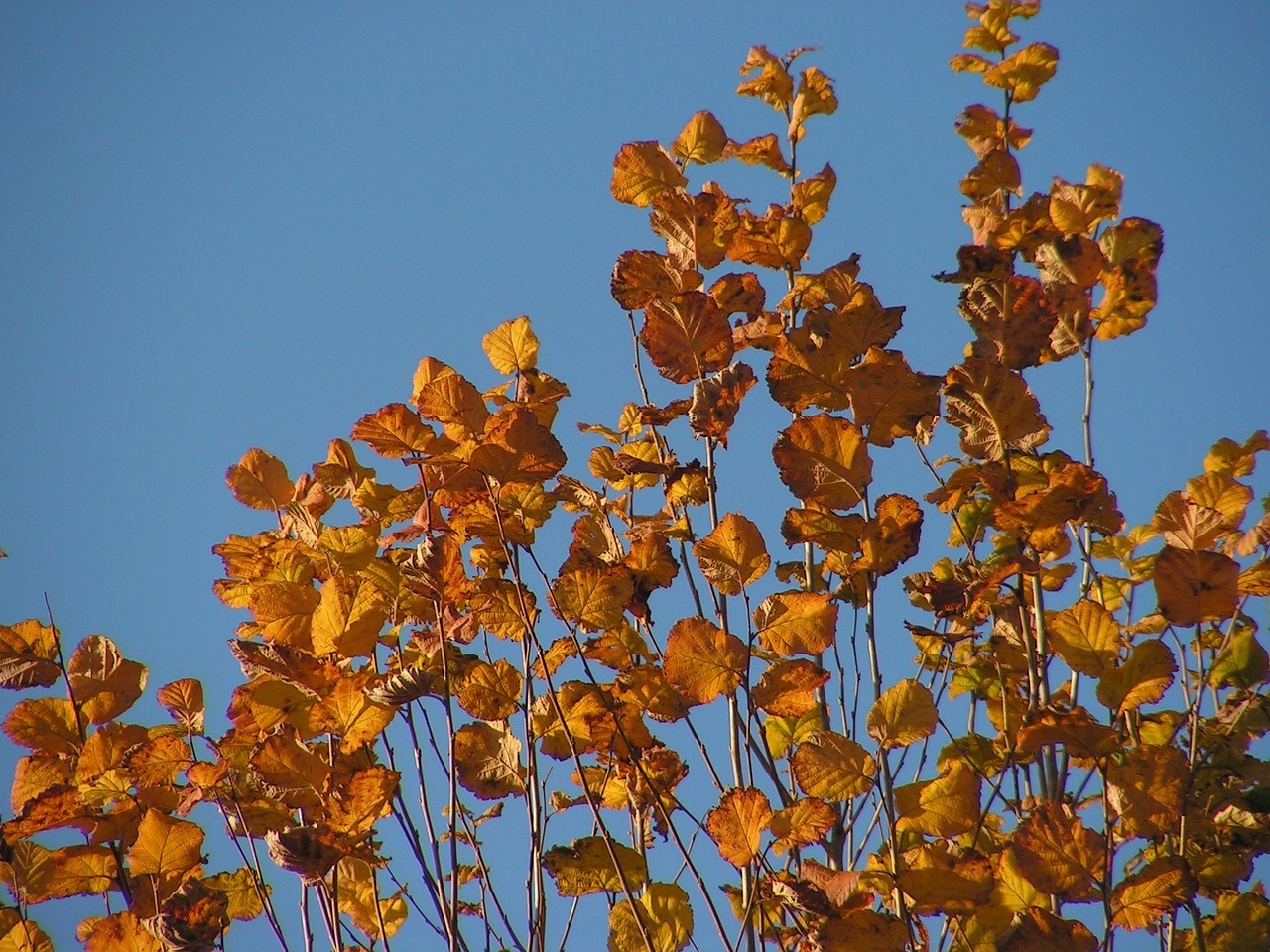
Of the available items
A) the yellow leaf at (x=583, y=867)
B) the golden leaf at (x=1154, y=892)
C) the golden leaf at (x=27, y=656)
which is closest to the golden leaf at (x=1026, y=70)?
the golden leaf at (x=1154, y=892)

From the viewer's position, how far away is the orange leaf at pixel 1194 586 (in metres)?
1.15

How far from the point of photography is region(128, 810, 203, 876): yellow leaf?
1.23 meters

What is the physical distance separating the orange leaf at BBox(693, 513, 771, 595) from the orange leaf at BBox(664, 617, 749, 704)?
8cm

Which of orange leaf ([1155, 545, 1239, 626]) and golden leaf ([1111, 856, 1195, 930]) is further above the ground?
orange leaf ([1155, 545, 1239, 626])

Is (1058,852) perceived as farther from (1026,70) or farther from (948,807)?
(1026,70)

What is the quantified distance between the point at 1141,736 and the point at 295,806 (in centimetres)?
108

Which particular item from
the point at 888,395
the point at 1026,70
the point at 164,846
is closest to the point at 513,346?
the point at 888,395

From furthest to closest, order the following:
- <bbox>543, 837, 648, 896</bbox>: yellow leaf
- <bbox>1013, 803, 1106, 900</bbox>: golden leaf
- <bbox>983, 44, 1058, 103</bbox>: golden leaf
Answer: <bbox>983, 44, 1058, 103</bbox>: golden leaf < <bbox>543, 837, 648, 896</bbox>: yellow leaf < <bbox>1013, 803, 1106, 900</bbox>: golden leaf

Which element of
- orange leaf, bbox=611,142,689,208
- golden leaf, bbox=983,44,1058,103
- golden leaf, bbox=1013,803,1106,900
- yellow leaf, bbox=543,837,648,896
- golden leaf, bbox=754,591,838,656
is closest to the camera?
golden leaf, bbox=1013,803,1106,900

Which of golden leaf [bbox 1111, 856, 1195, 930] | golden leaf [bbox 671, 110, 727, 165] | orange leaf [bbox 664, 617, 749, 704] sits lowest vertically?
golden leaf [bbox 1111, 856, 1195, 930]

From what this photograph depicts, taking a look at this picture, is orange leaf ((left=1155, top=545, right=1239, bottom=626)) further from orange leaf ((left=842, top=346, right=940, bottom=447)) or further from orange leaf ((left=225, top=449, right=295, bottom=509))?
orange leaf ((left=225, top=449, right=295, bottom=509))

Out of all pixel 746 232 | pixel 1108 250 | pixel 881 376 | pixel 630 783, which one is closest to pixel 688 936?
pixel 630 783

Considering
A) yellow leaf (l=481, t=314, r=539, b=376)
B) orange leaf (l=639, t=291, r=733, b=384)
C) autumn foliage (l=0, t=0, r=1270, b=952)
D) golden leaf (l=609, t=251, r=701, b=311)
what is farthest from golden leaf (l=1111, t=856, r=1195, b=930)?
yellow leaf (l=481, t=314, r=539, b=376)

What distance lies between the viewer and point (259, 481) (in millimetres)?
1464
